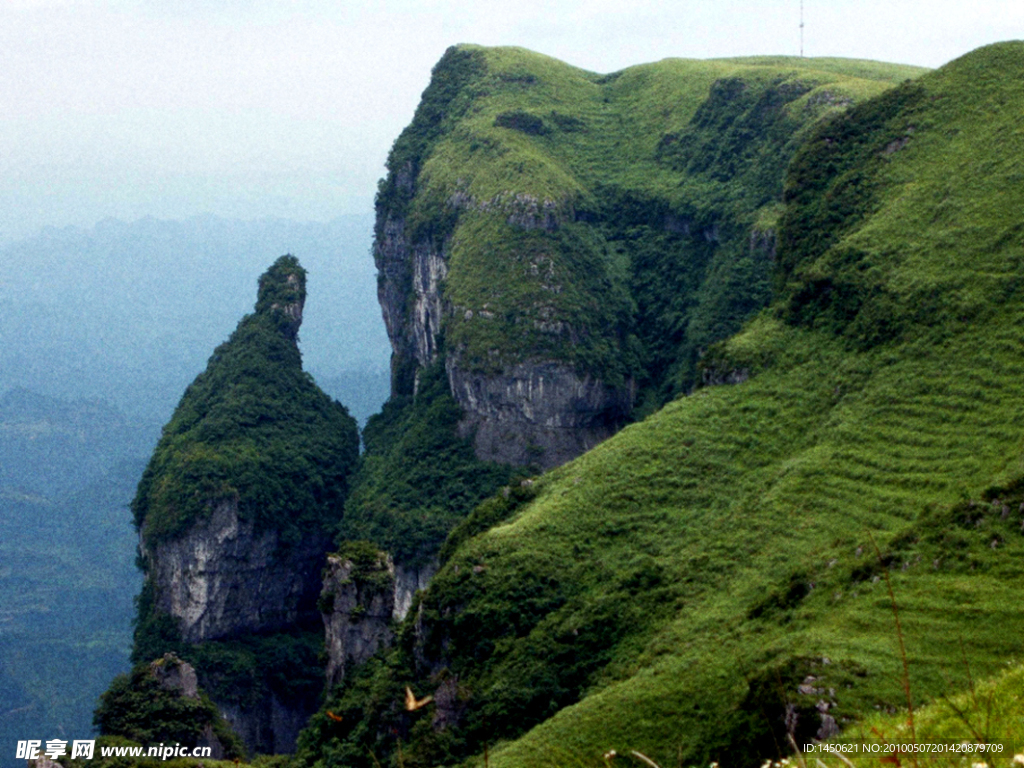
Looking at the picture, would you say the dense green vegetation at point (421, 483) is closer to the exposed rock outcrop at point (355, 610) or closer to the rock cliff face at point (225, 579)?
the rock cliff face at point (225, 579)

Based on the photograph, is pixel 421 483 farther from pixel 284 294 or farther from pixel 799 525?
pixel 799 525

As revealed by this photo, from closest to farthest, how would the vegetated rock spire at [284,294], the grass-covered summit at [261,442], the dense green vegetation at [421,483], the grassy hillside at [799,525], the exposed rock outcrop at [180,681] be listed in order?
the grassy hillside at [799,525] → the exposed rock outcrop at [180,681] → the dense green vegetation at [421,483] → the grass-covered summit at [261,442] → the vegetated rock spire at [284,294]

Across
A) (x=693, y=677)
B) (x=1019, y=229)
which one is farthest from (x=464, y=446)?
(x=693, y=677)

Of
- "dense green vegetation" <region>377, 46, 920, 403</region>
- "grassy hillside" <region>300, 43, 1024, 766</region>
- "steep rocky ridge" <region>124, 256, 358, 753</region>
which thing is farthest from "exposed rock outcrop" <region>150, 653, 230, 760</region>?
"dense green vegetation" <region>377, 46, 920, 403</region>

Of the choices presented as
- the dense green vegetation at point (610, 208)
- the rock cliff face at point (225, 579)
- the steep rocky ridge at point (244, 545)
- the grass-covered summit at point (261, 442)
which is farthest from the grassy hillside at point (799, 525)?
the grass-covered summit at point (261, 442)

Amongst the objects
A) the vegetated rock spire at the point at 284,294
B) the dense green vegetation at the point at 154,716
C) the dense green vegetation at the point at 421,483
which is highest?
the vegetated rock spire at the point at 284,294

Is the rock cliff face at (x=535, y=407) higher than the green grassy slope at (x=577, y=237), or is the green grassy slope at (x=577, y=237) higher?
the green grassy slope at (x=577, y=237)

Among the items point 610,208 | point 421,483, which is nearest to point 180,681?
point 421,483
